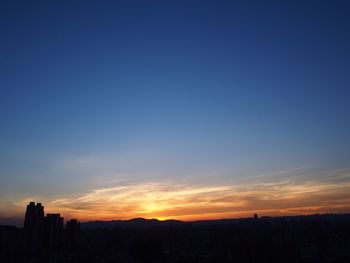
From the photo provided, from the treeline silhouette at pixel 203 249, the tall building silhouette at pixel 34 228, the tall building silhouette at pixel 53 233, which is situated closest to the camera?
the treeline silhouette at pixel 203 249

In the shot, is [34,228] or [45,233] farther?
[45,233]

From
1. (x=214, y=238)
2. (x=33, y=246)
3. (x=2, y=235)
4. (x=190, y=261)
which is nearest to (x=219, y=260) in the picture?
(x=190, y=261)

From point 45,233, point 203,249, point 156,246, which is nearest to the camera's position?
point 156,246

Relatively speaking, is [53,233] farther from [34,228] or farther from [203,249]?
[203,249]

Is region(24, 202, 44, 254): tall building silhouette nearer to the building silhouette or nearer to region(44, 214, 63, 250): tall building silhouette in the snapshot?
the building silhouette

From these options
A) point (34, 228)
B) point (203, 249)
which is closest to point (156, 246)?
point (203, 249)

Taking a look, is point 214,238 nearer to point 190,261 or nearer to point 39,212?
point 190,261

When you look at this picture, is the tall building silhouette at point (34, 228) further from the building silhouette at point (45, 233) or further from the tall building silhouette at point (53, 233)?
the tall building silhouette at point (53, 233)

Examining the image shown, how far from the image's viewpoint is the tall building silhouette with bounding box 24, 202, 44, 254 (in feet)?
477

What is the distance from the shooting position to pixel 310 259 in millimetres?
98250

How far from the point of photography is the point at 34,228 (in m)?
148

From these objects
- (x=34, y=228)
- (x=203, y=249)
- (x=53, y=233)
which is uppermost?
(x=34, y=228)

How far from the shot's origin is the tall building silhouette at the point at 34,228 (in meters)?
145

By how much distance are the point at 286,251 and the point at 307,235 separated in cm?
9159
